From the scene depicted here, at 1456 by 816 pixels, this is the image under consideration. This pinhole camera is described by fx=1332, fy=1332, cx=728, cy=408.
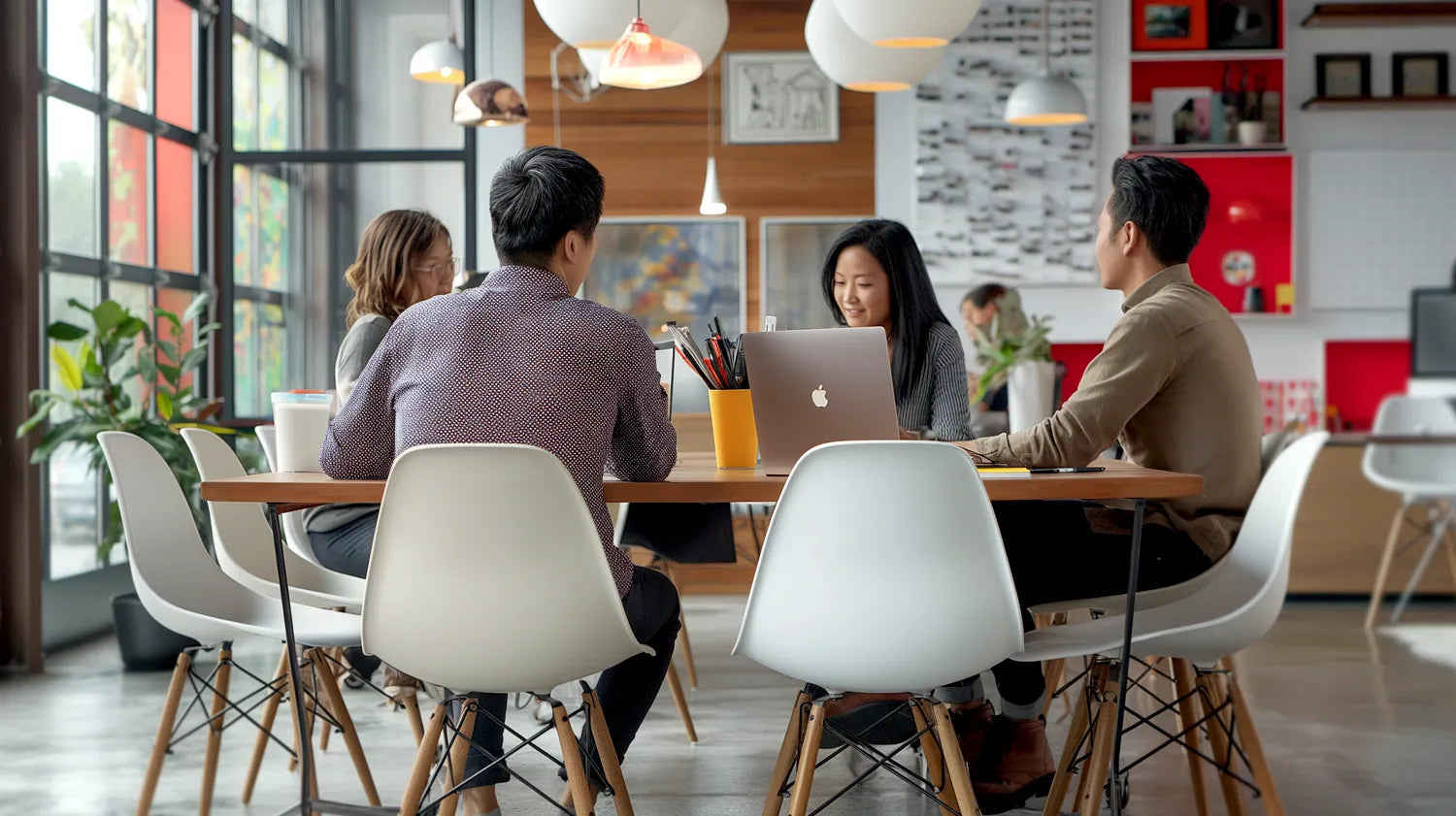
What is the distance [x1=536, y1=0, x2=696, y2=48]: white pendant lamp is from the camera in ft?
9.52

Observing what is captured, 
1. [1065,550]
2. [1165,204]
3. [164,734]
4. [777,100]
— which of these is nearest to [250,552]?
[164,734]

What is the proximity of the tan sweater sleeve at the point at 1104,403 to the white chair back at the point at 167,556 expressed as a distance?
1432mm

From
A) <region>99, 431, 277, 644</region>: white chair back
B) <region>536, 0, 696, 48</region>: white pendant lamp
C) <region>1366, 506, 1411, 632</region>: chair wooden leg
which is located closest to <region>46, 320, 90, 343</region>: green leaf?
<region>99, 431, 277, 644</region>: white chair back

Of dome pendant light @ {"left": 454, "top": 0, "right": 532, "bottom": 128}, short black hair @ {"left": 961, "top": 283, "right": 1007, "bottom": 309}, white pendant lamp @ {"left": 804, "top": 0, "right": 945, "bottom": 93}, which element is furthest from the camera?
short black hair @ {"left": 961, "top": 283, "right": 1007, "bottom": 309}

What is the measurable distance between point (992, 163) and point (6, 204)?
4437mm

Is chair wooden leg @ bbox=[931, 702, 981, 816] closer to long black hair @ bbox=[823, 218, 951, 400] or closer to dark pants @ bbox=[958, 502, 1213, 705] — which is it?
dark pants @ bbox=[958, 502, 1213, 705]

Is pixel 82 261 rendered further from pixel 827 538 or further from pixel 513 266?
pixel 827 538

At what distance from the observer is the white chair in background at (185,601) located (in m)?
2.38

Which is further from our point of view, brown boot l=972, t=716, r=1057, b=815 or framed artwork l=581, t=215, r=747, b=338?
framed artwork l=581, t=215, r=747, b=338

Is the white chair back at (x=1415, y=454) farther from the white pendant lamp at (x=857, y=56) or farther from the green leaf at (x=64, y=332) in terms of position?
the green leaf at (x=64, y=332)

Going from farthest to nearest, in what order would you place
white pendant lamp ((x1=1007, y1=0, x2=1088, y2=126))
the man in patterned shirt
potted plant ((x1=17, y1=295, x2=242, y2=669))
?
white pendant lamp ((x1=1007, y1=0, x2=1088, y2=126)), potted plant ((x1=17, y1=295, x2=242, y2=669)), the man in patterned shirt

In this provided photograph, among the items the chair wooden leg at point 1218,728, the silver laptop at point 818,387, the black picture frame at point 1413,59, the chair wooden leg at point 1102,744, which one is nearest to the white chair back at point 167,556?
the silver laptop at point 818,387

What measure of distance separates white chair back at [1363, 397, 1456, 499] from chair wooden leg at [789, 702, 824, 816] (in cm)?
431

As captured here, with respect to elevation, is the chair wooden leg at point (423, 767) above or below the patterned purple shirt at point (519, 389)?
below
